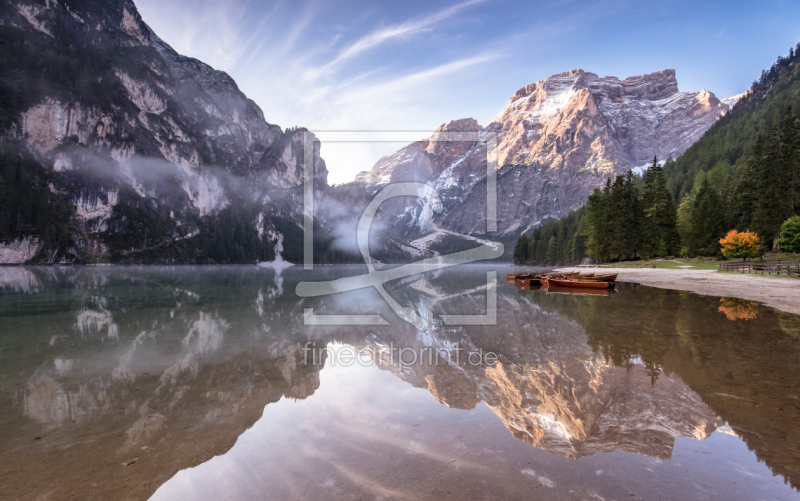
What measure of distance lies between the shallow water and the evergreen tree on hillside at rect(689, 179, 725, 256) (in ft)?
203

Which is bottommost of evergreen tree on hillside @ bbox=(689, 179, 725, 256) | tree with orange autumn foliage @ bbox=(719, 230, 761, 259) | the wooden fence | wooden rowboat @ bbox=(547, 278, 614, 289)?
wooden rowboat @ bbox=(547, 278, 614, 289)

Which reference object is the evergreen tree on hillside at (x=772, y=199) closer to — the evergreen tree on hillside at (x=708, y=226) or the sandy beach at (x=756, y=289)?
the evergreen tree on hillside at (x=708, y=226)

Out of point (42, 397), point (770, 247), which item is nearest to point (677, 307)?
point (42, 397)

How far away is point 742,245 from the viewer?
168ft

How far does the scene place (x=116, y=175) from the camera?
193 meters

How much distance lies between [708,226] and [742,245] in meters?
14.6

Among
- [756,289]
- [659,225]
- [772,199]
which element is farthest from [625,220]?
[756,289]

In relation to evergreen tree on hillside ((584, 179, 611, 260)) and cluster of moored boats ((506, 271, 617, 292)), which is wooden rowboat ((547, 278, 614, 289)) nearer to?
cluster of moored boats ((506, 271, 617, 292))

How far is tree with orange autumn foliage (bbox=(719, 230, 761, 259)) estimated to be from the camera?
50844 millimetres

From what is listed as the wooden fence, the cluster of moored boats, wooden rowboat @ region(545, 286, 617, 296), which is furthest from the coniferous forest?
wooden rowboat @ region(545, 286, 617, 296)

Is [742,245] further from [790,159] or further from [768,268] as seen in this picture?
[790,159]

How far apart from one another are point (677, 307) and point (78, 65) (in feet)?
929

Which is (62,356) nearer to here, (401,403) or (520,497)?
(401,403)

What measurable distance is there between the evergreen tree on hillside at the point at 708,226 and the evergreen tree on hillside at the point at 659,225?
2986mm
